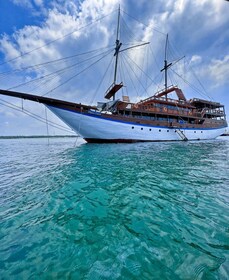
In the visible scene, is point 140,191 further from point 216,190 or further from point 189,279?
point 189,279

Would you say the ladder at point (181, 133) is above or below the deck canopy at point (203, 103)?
below

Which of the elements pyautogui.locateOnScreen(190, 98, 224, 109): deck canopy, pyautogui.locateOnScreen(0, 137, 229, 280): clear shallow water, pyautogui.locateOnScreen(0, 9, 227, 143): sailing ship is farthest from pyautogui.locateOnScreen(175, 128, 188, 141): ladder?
pyautogui.locateOnScreen(0, 137, 229, 280): clear shallow water

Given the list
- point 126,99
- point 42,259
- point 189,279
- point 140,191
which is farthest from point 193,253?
point 126,99

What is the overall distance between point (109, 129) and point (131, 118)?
4174 mm

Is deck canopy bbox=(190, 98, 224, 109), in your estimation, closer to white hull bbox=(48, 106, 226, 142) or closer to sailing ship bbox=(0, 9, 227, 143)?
sailing ship bbox=(0, 9, 227, 143)

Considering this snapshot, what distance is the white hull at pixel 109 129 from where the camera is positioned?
20734 mm

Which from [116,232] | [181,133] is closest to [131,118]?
[181,133]

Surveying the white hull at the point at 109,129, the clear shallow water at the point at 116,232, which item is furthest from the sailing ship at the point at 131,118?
the clear shallow water at the point at 116,232

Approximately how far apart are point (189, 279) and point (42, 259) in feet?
6.76

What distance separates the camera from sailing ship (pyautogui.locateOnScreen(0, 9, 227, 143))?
20.5 metres

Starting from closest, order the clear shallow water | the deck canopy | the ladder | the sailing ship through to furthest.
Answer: the clear shallow water → the sailing ship → the ladder → the deck canopy

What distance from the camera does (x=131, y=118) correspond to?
922 inches

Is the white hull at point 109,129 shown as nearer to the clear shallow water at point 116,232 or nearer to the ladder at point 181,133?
the ladder at point 181,133

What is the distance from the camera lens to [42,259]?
2164mm
